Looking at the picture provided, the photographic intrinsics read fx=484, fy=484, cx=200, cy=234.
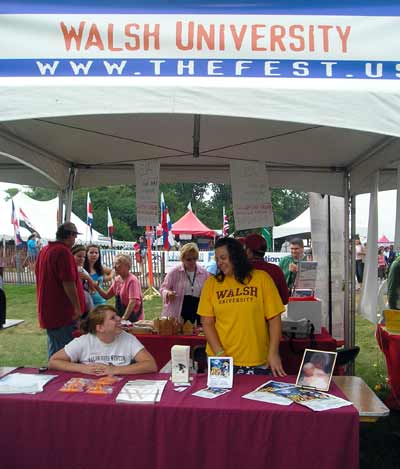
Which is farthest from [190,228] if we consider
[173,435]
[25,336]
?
[173,435]

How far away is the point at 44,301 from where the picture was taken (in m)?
4.10

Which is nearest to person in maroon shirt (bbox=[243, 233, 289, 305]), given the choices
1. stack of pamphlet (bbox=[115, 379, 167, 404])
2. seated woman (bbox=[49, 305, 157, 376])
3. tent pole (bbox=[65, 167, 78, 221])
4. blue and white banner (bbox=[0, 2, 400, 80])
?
seated woman (bbox=[49, 305, 157, 376])

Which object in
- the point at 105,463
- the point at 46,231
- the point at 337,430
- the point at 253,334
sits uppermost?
the point at 46,231

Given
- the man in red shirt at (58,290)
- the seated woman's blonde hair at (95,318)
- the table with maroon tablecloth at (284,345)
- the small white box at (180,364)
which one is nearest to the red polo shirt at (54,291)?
the man in red shirt at (58,290)

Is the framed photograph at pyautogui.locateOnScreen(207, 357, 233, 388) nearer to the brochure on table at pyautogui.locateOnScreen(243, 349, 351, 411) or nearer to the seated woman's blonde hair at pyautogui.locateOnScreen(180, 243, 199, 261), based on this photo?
the brochure on table at pyautogui.locateOnScreen(243, 349, 351, 411)

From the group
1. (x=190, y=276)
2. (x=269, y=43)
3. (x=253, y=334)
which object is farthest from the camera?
(x=190, y=276)

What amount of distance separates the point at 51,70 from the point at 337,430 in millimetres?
2119

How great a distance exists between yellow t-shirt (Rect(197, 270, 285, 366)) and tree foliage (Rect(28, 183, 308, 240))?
2710 centimetres

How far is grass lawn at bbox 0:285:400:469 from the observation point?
337cm

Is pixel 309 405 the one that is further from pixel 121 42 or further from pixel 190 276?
pixel 190 276

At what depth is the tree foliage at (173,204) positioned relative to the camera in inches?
1391

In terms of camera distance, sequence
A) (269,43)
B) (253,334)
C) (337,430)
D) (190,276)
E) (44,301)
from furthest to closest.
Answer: (190,276), (44,301), (253,334), (269,43), (337,430)

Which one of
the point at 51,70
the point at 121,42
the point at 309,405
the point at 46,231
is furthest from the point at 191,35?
the point at 46,231

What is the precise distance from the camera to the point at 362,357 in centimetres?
620
